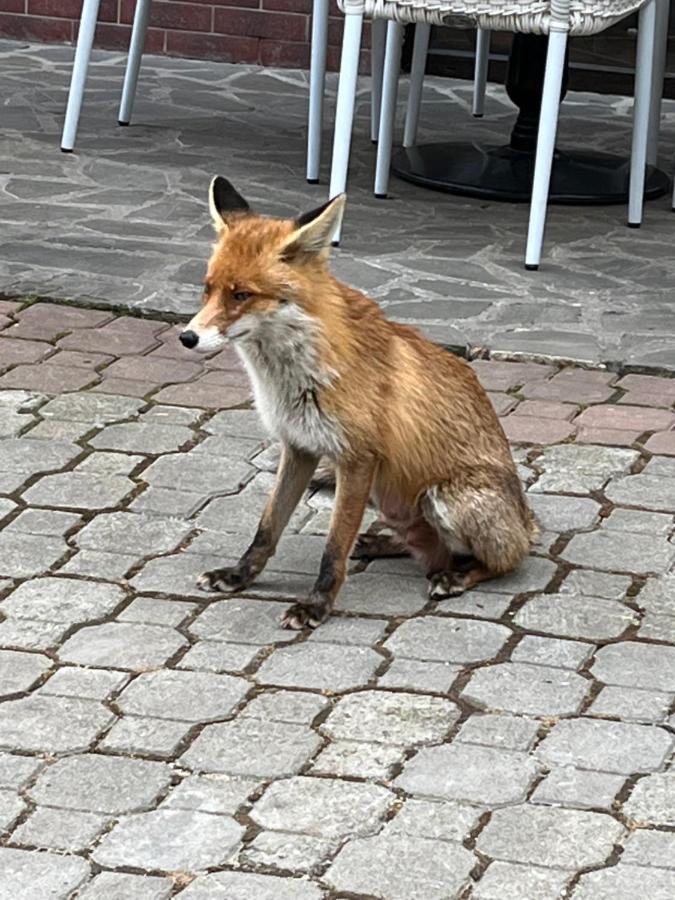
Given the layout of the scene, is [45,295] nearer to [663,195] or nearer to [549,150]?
[549,150]

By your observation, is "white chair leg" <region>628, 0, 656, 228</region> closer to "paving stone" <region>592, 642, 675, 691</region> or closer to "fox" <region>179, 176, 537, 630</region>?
"fox" <region>179, 176, 537, 630</region>

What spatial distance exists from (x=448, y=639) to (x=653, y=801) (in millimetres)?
744

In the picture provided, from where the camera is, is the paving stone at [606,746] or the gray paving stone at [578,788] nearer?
the gray paving stone at [578,788]

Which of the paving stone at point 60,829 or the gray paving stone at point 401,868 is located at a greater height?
the gray paving stone at point 401,868

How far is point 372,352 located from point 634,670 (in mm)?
896

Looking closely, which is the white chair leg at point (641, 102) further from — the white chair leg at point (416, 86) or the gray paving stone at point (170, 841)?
the gray paving stone at point (170, 841)

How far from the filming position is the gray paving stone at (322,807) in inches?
125

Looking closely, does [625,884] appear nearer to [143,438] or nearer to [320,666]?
[320,666]

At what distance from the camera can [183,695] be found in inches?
144

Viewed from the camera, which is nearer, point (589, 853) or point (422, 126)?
point (589, 853)

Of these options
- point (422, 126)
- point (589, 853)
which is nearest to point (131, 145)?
point (422, 126)

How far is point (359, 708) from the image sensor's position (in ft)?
11.8

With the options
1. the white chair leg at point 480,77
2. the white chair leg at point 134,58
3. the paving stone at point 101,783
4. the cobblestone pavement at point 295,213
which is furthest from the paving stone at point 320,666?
the white chair leg at point 480,77

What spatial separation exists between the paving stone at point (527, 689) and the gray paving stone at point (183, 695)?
473mm
